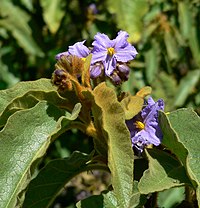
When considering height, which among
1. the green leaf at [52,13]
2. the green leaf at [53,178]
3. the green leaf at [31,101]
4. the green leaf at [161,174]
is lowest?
the green leaf at [161,174]

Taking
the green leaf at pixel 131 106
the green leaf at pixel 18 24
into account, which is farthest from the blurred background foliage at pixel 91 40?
the green leaf at pixel 131 106

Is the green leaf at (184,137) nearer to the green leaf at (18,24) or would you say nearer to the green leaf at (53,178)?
the green leaf at (53,178)

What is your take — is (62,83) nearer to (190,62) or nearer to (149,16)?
(149,16)

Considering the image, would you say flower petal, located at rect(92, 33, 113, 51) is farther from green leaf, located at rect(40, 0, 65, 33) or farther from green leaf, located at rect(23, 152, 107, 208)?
green leaf, located at rect(40, 0, 65, 33)

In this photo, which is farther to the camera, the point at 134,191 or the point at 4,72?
the point at 4,72

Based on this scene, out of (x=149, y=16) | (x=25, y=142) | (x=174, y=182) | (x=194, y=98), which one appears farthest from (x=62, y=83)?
(x=194, y=98)

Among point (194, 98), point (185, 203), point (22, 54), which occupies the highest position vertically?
point (22, 54)
